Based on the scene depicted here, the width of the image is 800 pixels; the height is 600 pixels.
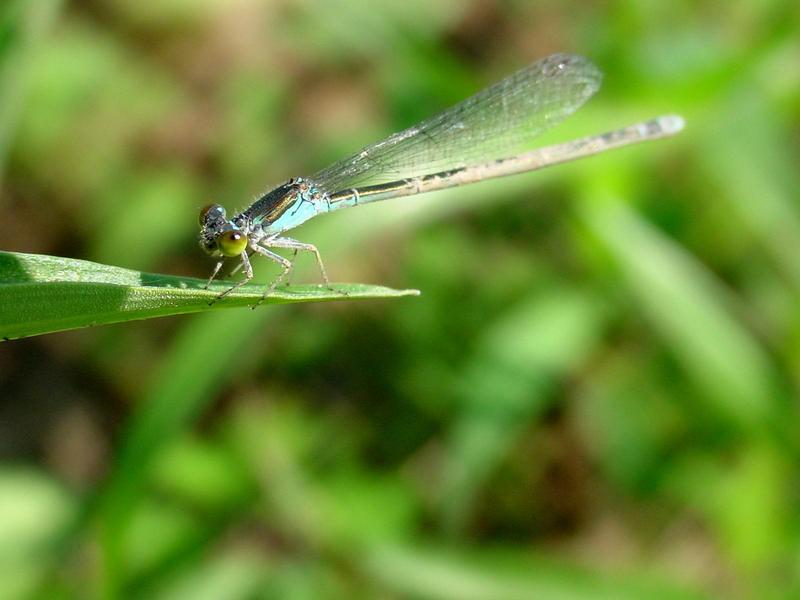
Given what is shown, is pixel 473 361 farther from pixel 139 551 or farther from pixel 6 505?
pixel 6 505

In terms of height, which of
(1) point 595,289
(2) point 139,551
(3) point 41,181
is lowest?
(2) point 139,551

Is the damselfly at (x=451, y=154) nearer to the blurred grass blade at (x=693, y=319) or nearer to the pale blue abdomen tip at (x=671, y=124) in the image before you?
the pale blue abdomen tip at (x=671, y=124)

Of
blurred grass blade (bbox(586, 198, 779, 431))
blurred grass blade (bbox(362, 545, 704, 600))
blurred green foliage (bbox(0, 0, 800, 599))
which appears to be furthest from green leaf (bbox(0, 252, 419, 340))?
blurred grass blade (bbox(586, 198, 779, 431))

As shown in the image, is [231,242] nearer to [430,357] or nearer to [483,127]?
[483,127]

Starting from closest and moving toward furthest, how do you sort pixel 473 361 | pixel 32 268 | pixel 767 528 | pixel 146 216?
1. pixel 32 268
2. pixel 767 528
3. pixel 473 361
4. pixel 146 216

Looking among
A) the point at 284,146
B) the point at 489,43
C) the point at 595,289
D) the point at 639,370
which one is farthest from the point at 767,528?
the point at 489,43

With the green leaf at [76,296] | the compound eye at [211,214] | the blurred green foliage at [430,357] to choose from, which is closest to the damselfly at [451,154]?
the compound eye at [211,214]

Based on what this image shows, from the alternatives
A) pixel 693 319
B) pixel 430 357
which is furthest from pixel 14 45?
pixel 693 319
